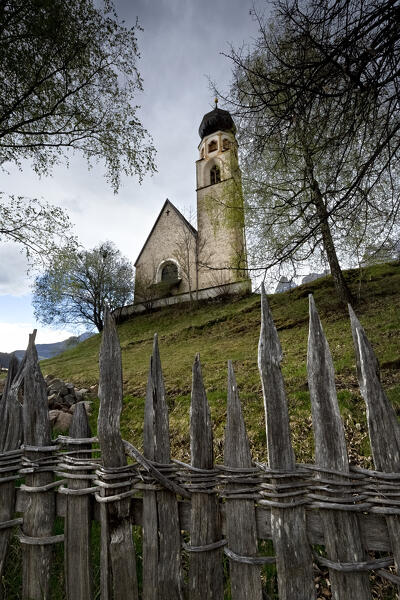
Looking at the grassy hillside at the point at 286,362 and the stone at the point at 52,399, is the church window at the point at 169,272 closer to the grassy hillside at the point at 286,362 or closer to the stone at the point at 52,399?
the grassy hillside at the point at 286,362

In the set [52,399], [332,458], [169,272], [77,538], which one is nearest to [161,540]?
[77,538]

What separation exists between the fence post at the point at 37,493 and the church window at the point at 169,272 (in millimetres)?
24279

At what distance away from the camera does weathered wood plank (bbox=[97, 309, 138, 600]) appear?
1.31 m

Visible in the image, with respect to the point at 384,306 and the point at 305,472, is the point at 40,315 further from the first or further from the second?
the point at 305,472

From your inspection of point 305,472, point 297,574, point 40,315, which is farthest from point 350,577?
point 40,315

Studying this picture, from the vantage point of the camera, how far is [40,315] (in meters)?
26.0

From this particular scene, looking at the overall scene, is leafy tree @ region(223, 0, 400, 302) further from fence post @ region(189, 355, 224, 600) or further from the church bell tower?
the church bell tower

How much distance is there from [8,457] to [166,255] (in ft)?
84.9

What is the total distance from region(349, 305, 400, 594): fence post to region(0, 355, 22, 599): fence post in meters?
1.76

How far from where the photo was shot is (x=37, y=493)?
1492mm

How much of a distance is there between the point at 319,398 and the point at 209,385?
4351 mm

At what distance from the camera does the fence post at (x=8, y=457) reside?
60.2 inches

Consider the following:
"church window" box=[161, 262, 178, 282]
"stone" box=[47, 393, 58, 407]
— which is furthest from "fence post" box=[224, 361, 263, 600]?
"church window" box=[161, 262, 178, 282]

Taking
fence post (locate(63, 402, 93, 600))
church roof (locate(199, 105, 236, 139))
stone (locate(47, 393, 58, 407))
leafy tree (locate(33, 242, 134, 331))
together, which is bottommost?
fence post (locate(63, 402, 93, 600))
